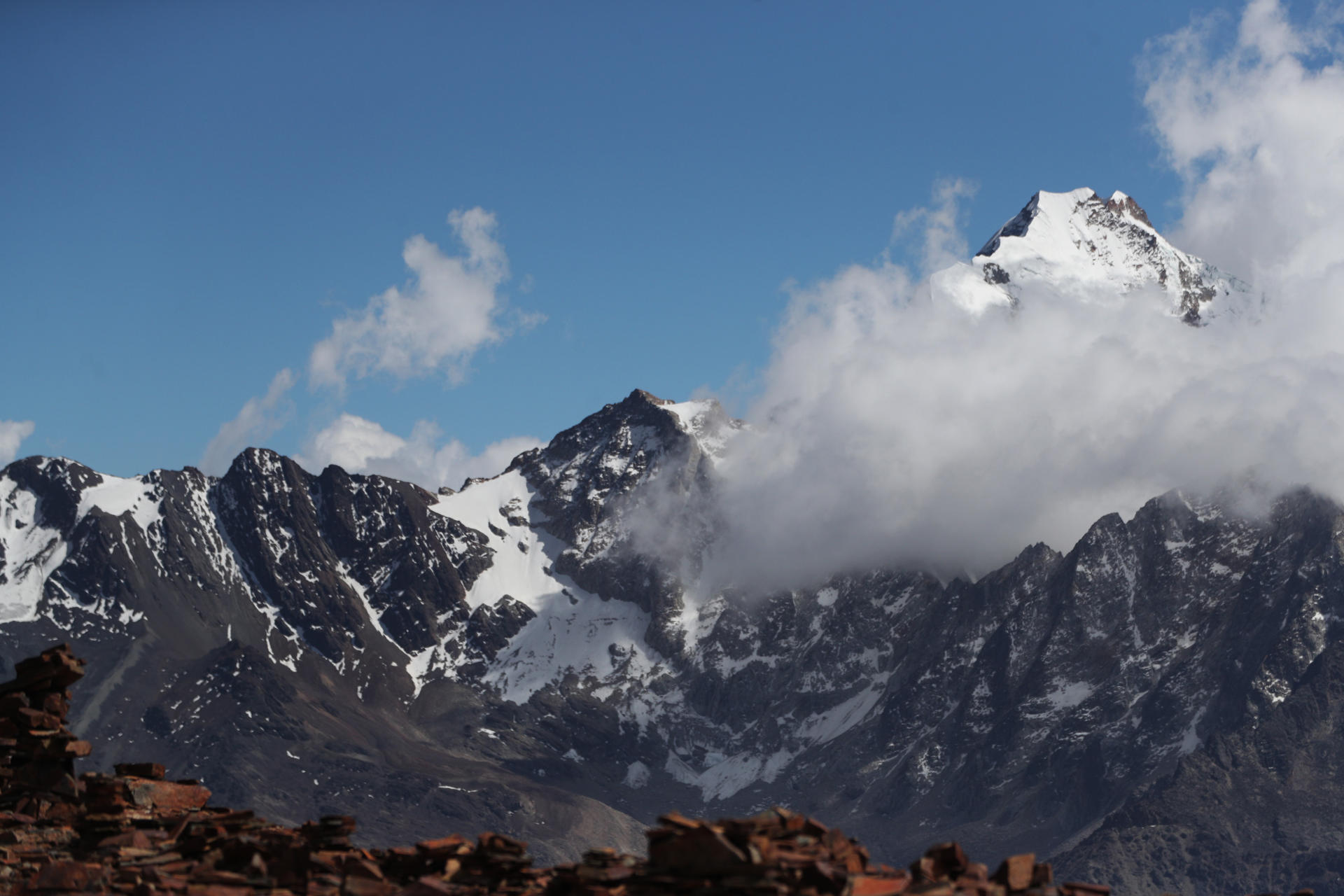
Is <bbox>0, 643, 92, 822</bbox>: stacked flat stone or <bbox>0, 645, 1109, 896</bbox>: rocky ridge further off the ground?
<bbox>0, 643, 92, 822</bbox>: stacked flat stone

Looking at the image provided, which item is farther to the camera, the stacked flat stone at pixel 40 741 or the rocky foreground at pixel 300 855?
the stacked flat stone at pixel 40 741

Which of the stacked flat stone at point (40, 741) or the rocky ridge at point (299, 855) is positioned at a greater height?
the stacked flat stone at point (40, 741)

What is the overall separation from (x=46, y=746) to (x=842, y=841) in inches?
1290

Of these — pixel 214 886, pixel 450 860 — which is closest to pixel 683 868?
pixel 450 860

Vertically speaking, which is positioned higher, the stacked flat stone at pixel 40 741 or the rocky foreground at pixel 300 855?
the stacked flat stone at pixel 40 741

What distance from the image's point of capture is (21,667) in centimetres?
6612

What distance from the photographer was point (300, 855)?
56.3m

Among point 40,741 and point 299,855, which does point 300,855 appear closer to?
point 299,855

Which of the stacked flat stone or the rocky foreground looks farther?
the stacked flat stone

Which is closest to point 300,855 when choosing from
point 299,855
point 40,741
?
point 299,855

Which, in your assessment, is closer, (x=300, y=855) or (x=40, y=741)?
(x=300, y=855)

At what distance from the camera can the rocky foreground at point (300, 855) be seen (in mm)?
50250

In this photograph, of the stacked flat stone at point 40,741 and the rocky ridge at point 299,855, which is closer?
the rocky ridge at point 299,855

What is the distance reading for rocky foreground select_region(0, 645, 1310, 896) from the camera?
5025 cm
